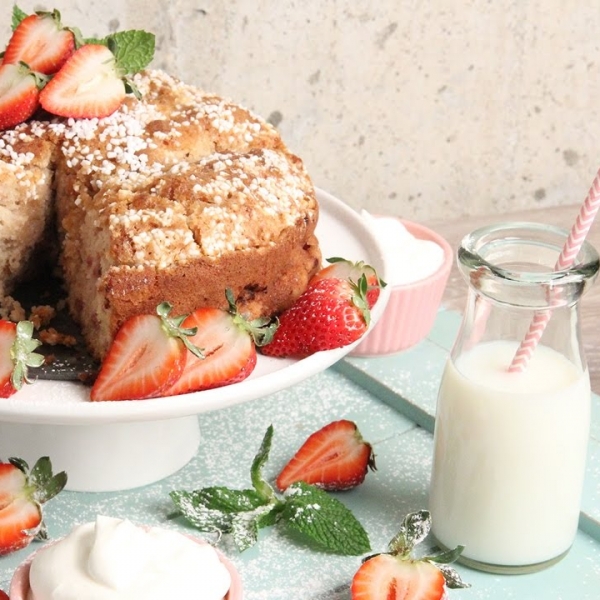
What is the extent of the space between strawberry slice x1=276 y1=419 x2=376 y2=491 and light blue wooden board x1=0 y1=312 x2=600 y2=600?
4 cm

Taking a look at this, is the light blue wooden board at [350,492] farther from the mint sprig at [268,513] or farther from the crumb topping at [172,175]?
the crumb topping at [172,175]

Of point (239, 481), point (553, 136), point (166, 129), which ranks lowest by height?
point (239, 481)

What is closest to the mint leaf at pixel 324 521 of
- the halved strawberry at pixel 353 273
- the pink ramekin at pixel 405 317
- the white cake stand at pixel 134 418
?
the white cake stand at pixel 134 418

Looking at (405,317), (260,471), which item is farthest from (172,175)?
(405,317)

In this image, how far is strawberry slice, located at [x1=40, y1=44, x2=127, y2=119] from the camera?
193 centimetres

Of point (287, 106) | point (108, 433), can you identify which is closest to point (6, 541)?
point (108, 433)

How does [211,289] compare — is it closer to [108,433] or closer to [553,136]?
[108,433]

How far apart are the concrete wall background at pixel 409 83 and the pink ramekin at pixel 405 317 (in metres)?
0.75

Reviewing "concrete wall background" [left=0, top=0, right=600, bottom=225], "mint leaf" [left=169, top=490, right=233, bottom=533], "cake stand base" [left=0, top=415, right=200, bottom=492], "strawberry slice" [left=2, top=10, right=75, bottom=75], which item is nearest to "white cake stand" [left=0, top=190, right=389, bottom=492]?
"cake stand base" [left=0, top=415, right=200, bottom=492]

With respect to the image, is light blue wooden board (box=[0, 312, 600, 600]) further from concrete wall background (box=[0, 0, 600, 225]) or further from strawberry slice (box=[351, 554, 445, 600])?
A: concrete wall background (box=[0, 0, 600, 225])

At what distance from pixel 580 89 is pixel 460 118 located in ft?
1.34

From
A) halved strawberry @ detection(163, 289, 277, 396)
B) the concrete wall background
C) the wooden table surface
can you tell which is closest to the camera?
halved strawberry @ detection(163, 289, 277, 396)

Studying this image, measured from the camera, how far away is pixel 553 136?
336cm

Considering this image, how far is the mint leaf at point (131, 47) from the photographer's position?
203 cm
